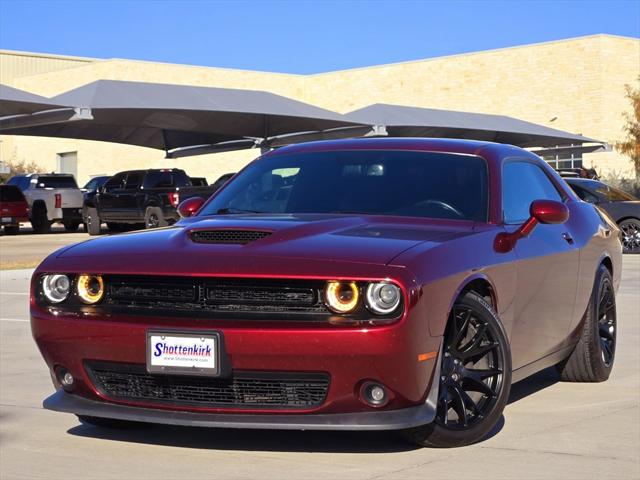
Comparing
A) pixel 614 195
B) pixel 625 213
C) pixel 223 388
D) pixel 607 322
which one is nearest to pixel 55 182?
pixel 614 195

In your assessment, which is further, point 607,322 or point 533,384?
point 607,322

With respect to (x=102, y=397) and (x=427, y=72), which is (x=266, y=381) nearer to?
(x=102, y=397)

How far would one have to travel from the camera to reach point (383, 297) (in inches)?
201

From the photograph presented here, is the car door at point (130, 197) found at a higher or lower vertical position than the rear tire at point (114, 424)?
higher

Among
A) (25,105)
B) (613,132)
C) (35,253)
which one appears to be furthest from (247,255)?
(613,132)

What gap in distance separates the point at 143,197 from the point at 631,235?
1455 cm

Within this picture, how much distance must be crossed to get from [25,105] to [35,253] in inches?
327

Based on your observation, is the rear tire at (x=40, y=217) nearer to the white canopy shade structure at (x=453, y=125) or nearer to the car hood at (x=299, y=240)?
the white canopy shade structure at (x=453, y=125)

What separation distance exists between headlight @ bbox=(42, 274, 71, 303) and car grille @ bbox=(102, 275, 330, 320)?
0.31 m

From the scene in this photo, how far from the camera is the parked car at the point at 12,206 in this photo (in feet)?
114

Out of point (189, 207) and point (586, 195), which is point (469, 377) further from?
point (586, 195)

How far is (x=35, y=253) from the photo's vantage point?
2498 cm

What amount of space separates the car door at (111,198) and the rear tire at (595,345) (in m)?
26.9

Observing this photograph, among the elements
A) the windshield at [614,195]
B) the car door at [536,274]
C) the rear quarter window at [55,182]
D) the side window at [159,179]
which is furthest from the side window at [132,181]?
the car door at [536,274]
